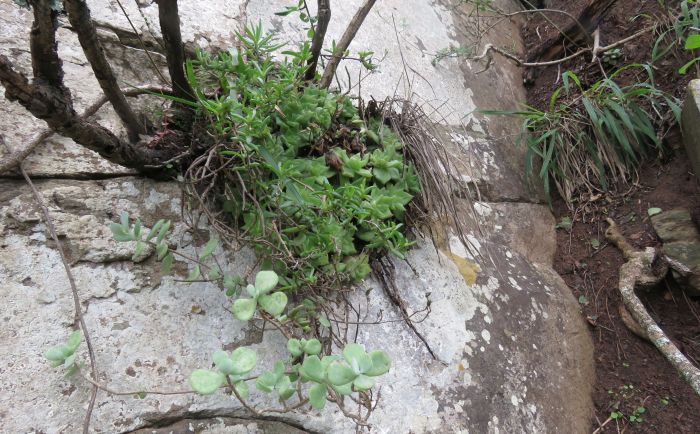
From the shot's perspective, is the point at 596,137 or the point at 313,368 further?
the point at 596,137

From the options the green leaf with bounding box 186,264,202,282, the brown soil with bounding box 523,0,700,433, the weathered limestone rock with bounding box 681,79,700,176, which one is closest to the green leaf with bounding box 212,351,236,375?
the green leaf with bounding box 186,264,202,282

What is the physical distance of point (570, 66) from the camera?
105 inches

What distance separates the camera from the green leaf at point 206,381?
65cm

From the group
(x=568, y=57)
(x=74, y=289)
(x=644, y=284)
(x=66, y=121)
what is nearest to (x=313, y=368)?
(x=74, y=289)

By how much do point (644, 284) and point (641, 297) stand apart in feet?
0.21

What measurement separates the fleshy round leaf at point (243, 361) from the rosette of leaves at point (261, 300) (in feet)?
0.27

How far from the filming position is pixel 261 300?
805mm

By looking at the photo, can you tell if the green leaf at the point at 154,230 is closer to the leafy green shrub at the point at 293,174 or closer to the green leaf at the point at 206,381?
the leafy green shrub at the point at 293,174

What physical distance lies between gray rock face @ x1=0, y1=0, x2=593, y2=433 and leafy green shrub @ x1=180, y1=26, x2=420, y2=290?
0.47ft

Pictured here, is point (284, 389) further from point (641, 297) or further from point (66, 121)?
point (641, 297)

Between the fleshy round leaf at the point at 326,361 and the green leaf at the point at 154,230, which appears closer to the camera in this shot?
the fleshy round leaf at the point at 326,361

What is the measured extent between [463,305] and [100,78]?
1169 millimetres

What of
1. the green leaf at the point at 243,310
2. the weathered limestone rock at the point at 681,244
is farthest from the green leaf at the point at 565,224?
the green leaf at the point at 243,310

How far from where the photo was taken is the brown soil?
1.55m
